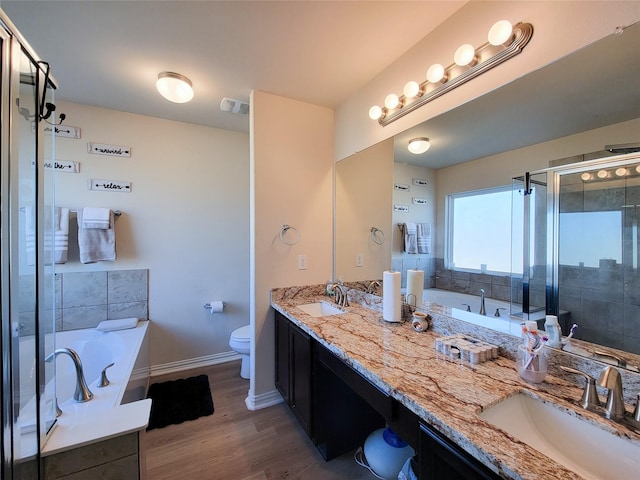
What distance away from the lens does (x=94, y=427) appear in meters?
1.10

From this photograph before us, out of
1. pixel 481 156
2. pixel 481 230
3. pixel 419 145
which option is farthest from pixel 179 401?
pixel 481 156

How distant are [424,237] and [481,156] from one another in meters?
0.56

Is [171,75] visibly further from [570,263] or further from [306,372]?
[570,263]

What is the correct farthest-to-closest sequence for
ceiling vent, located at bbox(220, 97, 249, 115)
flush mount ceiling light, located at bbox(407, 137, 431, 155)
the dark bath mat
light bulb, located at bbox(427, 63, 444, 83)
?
1. ceiling vent, located at bbox(220, 97, 249, 115)
2. the dark bath mat
3. flush mount ceiling light, located at bbox(407, 137, 431, 155)
4. light bulb, located at bbox(427, 63, 444, 83)

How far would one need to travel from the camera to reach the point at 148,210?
271 cm

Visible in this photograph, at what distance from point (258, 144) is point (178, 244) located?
1.40 m

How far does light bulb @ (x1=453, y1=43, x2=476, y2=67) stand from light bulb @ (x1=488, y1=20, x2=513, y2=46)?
10 cm

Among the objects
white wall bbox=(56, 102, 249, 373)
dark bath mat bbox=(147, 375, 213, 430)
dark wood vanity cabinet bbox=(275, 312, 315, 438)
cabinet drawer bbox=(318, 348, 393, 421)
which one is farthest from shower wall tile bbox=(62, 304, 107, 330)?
cabinet drawer bbox=(318, 348, 393, 421)

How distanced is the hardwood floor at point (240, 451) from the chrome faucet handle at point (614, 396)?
1276 millimetres

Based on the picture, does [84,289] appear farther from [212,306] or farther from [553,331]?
[553,331]

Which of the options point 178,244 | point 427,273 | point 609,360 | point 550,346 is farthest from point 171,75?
point 609,360

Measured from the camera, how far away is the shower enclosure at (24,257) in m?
0.88

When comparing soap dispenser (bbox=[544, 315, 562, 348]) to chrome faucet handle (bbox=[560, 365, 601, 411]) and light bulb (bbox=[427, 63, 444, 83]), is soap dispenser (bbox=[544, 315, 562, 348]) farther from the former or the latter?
light bulb (bbox=[427, 63, 444, 83])

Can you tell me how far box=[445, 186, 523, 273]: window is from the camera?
1.36 metres
